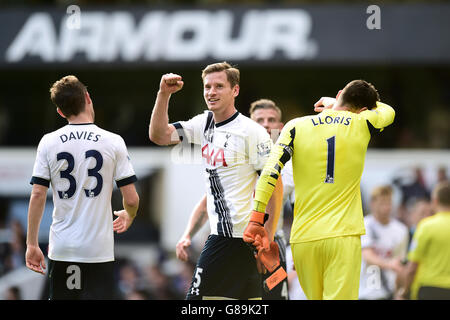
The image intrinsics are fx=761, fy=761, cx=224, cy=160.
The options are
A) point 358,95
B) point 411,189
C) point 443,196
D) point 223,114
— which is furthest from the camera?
point 411,189

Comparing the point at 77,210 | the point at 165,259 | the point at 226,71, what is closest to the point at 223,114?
the point at 226,71

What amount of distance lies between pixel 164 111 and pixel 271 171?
44.0 inches

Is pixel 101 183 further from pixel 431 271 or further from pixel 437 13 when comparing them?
pixel 437 13

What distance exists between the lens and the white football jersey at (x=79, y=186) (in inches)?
240

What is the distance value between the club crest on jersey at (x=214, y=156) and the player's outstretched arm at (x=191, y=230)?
2.50ft

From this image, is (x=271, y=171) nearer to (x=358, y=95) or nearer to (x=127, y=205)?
(x=358, y=95)

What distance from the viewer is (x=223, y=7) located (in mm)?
16828

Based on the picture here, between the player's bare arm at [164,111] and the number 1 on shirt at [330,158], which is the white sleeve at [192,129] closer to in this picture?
the player's bare arm at [164,111]

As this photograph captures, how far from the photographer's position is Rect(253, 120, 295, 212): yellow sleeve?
19.1 ft

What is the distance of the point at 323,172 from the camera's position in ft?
19.3

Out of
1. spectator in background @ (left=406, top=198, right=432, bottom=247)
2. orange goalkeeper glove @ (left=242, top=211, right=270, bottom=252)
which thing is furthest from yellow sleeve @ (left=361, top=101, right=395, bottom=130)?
spectator in background @ (left=406, top=198, right=432, bottom=247)

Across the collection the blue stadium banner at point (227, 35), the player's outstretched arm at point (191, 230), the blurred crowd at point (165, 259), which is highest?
the blue stadium banner at point (227, 35)

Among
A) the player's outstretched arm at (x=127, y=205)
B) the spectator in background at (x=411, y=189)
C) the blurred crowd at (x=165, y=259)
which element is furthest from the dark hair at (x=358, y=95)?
the spectator in background at (x=411, y=189)

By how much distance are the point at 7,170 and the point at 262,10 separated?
6.63 meters
